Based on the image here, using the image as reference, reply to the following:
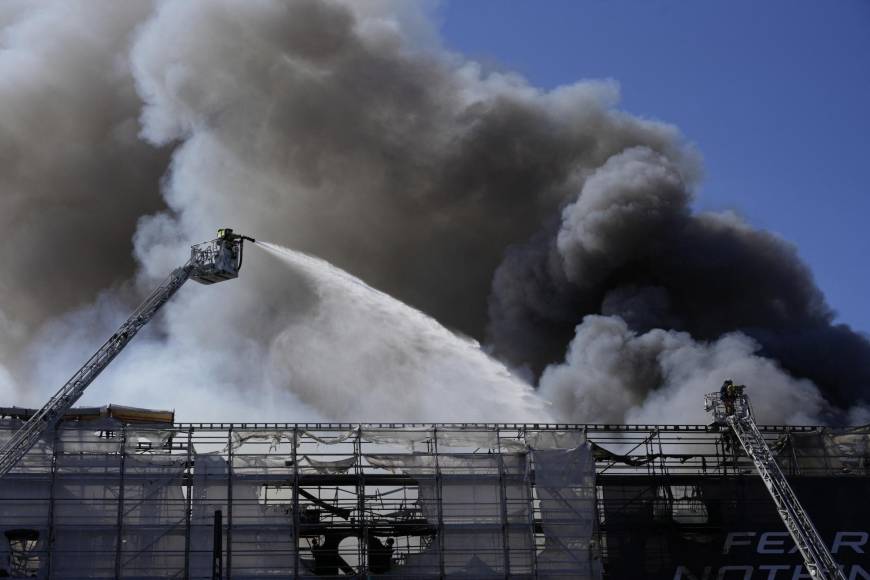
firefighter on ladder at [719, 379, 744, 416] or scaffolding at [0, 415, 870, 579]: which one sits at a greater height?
firefighter on ladder at [719, 379, 744, 416]

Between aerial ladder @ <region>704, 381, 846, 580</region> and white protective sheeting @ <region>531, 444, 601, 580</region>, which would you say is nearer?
aerial ladder @ <region>704, 381, 846, 580</region>

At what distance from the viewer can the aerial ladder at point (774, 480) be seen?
38688 millimetres

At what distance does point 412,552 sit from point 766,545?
456 inches

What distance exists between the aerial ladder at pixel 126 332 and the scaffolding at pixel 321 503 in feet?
2.78

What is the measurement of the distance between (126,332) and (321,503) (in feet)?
27.8

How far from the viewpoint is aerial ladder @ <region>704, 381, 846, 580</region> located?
3869 cm

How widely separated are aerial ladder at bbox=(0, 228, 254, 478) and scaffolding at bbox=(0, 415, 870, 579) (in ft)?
2.78

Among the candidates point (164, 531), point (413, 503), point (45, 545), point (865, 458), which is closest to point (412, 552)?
point (413, 503)

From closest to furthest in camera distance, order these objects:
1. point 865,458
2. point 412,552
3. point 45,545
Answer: point 45,545, point 412,552, point 865,458

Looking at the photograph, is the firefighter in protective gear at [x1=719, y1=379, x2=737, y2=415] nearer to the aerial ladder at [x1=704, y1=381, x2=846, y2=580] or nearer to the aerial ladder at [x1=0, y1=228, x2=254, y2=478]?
the aerial ladder at [x1=704, y1=381, x2=846, y2=580]

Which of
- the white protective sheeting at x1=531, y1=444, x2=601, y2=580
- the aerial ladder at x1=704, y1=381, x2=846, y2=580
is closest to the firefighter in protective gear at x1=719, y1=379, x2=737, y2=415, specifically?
the aerial ladder at x1=704, y1=381, x2=846, y2=580

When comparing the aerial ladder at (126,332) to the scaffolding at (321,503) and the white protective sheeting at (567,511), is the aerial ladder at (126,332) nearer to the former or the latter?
the scaffolding at (321,503)

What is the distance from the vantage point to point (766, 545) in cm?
4303

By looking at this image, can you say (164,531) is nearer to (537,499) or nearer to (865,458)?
(537,499)
